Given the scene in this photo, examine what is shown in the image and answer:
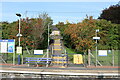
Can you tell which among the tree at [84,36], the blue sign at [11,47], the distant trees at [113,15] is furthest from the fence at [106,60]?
the distant trees at [113,15]

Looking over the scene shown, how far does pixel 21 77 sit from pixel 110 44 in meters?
18.6

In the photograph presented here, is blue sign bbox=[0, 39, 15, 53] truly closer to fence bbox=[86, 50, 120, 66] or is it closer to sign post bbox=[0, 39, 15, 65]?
sign post bbox=[0, 39, 15, 65]

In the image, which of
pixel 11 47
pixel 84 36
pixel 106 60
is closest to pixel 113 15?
pixel 84 36

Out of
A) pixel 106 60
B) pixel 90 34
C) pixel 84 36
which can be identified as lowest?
pixel 106 60

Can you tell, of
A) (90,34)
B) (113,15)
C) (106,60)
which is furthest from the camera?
(113,15)

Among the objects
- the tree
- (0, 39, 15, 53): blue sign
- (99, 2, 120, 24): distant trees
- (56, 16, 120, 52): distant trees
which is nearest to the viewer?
(0, 39, 15, 53): blue sign

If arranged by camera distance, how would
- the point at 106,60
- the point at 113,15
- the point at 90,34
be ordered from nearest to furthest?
the point at 106,60 < the point at 90,34 < the point at 113,15

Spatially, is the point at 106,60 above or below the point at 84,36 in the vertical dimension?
below

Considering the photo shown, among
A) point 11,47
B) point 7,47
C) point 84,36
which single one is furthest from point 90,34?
point 7,47

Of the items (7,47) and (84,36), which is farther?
(84,36)

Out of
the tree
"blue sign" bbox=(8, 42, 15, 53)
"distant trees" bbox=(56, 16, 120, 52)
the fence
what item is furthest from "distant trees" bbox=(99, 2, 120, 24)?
"blue sign" bbox=(8, 42, 15, 53)

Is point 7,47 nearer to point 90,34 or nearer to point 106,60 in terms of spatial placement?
point 90,34

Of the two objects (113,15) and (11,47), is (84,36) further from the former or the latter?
(113,15)

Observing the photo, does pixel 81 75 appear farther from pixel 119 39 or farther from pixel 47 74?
pixel 119 39
